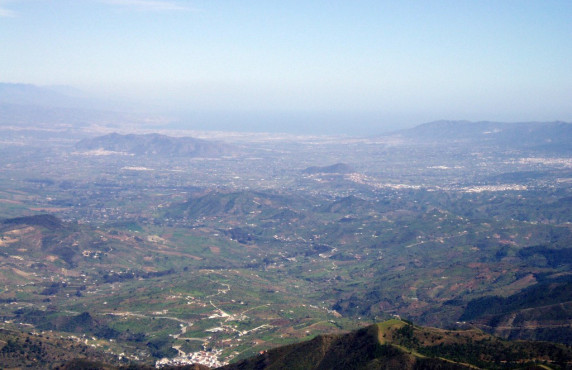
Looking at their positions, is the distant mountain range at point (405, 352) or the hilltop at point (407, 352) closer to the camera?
the distant mountain range at point (405, 352)

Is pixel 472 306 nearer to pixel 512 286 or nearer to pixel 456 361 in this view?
pixel 512 286

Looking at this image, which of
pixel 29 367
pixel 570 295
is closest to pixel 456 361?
pixel 570 295

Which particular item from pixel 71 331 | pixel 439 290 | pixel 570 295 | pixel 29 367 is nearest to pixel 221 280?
pixel 71 331

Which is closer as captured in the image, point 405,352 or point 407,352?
point 405,352

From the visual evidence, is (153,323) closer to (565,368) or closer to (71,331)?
(71,331)

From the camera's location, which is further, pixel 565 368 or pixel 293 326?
pixel 293 326

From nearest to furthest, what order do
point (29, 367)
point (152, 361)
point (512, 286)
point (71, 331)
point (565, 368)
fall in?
point (565, 368) < point (29, 367) < point (152, 361) < point (71, 331) < point (512, 286)

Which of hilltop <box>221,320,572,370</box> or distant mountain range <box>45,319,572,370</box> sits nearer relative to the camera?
distant mountain range <box>45,319,572,370</box>

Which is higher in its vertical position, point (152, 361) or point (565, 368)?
point (565, 368)

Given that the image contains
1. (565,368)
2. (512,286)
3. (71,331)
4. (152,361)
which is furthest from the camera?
(512,286)
